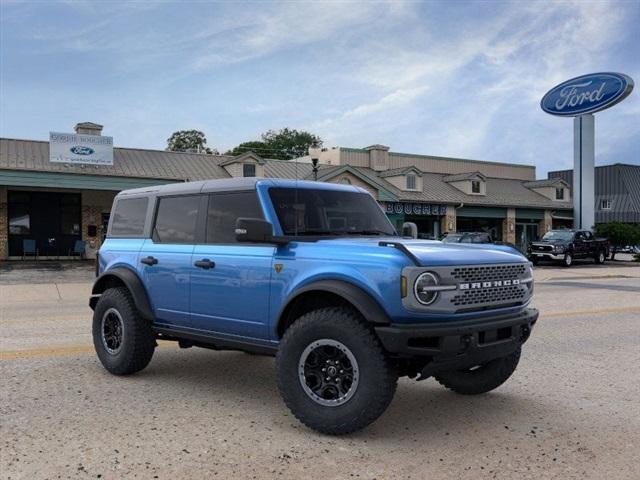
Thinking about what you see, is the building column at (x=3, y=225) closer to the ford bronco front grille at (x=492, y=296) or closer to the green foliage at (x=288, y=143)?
the ford bronco front grille at (x=492, y=296)

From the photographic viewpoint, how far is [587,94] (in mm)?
38156

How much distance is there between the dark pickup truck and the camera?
104ft

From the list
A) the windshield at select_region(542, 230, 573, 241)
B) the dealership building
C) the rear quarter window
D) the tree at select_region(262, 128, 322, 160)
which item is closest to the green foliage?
the tree at select_region(262, 128, 322, 160)

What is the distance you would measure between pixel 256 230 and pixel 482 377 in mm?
2519

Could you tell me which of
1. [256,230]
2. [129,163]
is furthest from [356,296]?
[129,163]

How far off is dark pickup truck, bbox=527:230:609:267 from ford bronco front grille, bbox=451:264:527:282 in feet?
93.2

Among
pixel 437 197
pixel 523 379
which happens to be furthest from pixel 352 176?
pixel 523 379

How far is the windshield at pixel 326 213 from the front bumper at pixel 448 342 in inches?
56.7

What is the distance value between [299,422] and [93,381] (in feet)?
7.74

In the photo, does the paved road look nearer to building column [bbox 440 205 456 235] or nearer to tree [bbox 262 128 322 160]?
building column [bbox 440 205 456 235]

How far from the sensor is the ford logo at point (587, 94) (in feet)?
120

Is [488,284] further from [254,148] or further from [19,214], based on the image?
[254,148]

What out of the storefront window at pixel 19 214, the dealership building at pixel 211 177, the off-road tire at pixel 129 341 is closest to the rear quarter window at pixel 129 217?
the off-road tire at pixel 129 341

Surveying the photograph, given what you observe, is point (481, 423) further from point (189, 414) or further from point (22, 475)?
point (22, 475)
